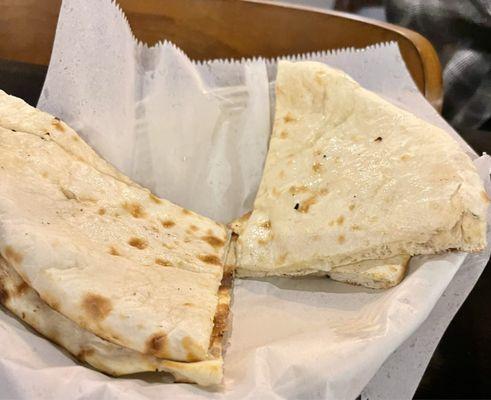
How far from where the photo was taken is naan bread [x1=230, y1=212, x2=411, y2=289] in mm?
1312

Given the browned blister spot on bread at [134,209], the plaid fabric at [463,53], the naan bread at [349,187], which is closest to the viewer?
the naan bread at [349,187]

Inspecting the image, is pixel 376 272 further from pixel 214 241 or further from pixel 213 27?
pixel 213 27

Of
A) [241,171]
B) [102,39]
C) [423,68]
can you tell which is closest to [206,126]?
[241,171]

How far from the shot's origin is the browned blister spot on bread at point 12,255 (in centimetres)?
113

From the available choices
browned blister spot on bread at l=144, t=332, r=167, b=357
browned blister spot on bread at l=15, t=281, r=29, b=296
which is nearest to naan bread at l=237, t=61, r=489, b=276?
browned blister spot on bread at l=144, t=332, r=167, b=357

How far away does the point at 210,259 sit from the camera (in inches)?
54.6

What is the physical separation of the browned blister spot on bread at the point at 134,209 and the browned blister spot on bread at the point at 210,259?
0.60 feet

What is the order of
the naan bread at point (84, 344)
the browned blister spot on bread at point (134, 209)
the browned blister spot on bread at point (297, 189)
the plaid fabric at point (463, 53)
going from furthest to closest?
the plaid fabric at point (463, 53)
the browned blister spot on bread at point (297, 189)
the browned blister spot on bread at point (134, 209)
the naan bread at point (84, 344)

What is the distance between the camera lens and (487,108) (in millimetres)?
2336

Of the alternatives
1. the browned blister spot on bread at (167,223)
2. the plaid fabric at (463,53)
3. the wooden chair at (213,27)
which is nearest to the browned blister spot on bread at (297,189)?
the browned blister spot on bread at (167,223)

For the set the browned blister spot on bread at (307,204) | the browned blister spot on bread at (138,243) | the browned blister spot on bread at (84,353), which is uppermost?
the browned blister spot on bread at (307,204)

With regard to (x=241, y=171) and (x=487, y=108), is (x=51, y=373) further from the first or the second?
(x=487, y=108)

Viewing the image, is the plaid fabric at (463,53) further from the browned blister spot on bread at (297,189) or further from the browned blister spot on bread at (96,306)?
the browned blister spot on bread at (96,306)

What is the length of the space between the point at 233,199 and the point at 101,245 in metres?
0.55
